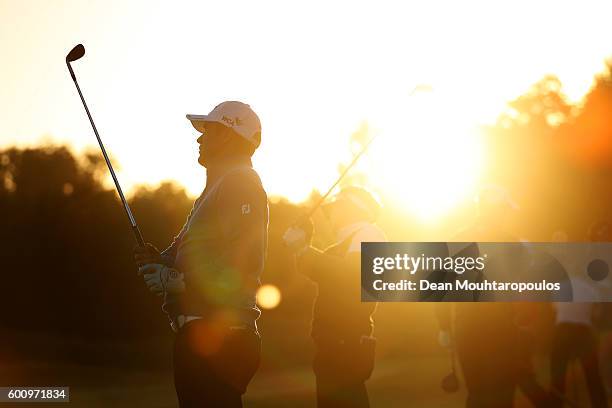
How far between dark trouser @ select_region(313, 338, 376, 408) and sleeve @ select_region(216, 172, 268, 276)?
2508mm

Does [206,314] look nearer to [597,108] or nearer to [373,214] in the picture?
[373,214]

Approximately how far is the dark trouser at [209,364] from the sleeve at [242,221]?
358 mm

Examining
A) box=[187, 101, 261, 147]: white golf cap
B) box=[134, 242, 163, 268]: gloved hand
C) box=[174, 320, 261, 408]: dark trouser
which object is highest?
box=[187, 101, 261, 147]: white golf cap

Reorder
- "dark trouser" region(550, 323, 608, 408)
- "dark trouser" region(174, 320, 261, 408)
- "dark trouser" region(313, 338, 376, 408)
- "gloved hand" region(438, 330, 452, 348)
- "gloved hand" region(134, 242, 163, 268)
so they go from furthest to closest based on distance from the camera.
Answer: "dark trouser" region(550, 323, 608, 408)
"gloved hand" region(438, 330, 452, 348)
"dark trouser" region(313, 338, 376, 408)
"gloved hand" region(134, 242, 163, 268)
"dark trouser" region(174, 320, 261, 408)

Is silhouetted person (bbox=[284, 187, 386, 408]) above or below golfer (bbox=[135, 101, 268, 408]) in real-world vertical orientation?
above

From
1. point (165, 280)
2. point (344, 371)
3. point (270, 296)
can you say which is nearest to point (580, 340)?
point (344, 371)

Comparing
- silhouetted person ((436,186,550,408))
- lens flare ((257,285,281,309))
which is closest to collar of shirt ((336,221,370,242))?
silhouetted person ((436,186,550,408))

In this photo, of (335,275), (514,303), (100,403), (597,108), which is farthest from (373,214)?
(597,108)

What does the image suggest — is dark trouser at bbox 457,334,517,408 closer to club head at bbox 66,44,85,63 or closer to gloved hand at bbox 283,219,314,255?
gloved hand at bbox 283,219,314,255

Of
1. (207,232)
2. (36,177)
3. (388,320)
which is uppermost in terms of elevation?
(36,177)

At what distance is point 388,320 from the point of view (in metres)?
29.0

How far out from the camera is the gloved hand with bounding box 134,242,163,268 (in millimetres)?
6281

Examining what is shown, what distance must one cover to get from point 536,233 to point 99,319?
26067 mm

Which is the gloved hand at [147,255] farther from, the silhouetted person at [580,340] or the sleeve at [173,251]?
the silhouetted person at [580,340]
